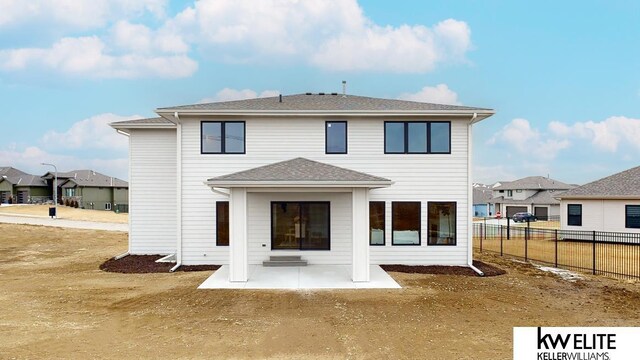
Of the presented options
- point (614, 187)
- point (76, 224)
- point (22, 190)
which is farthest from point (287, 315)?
point (22, 190)

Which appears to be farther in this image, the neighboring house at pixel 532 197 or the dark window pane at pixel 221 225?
the neighboring house at pixel 532 197

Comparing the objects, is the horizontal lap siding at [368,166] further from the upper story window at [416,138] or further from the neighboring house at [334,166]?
the upper story window at [416,138]

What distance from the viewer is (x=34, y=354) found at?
6.11 m

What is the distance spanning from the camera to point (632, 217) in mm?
23750

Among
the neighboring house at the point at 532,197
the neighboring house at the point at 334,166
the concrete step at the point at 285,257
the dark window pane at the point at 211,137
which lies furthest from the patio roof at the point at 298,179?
the neighboring house at the point at 532,197

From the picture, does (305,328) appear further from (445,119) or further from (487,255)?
(487,255)

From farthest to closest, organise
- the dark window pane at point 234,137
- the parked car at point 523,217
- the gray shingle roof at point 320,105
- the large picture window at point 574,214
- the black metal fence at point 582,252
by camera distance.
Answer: the parked car at point 523,217, the large picture window at point 574,214, the black metal fence at point 582,252, the dark window pane at point 234,137, the gray shingle roof at point 320,105

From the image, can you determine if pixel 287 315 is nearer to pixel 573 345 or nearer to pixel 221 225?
pixel 573 345

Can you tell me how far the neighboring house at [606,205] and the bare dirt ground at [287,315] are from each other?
15.4m

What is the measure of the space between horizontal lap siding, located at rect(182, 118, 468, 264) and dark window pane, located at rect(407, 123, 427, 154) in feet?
0.90

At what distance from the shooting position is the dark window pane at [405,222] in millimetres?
13625

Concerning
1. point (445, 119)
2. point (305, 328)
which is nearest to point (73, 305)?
point (305, 328)

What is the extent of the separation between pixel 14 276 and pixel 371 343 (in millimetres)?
12471

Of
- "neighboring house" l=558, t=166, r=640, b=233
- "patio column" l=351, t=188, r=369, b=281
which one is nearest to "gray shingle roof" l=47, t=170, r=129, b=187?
"patio column" l=351, t=188, r=369, b=281
